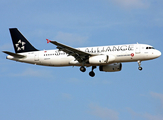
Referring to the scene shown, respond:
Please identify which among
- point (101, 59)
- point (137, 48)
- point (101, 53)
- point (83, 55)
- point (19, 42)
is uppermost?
point (19, 42)

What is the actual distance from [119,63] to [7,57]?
18632 millimetres

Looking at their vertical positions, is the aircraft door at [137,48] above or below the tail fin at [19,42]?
below

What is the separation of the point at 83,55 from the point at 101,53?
111 inches

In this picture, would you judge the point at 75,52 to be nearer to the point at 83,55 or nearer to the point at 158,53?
the point at 83,55

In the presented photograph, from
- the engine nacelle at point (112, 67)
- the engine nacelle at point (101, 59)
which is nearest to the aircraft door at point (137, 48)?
the engine nacelle at point (101, 59)

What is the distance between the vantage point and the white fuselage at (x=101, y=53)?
52.0 meters

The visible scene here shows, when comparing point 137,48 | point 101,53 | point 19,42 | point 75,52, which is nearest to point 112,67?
point 101,53

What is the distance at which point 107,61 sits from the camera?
5156 cm

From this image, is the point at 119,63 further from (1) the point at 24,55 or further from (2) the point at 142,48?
(1) the point at 24,55

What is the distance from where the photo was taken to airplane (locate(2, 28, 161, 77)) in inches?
2045

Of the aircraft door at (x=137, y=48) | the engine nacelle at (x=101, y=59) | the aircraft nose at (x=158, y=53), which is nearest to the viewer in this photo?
the engine nacelle at (x=101, y=59)

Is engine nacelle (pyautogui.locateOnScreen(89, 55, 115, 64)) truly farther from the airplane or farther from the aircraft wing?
the aircraft wing

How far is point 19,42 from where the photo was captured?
5888 centimetres

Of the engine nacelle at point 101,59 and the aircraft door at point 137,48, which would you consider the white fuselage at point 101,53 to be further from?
the engine nacelle at point 101,59
